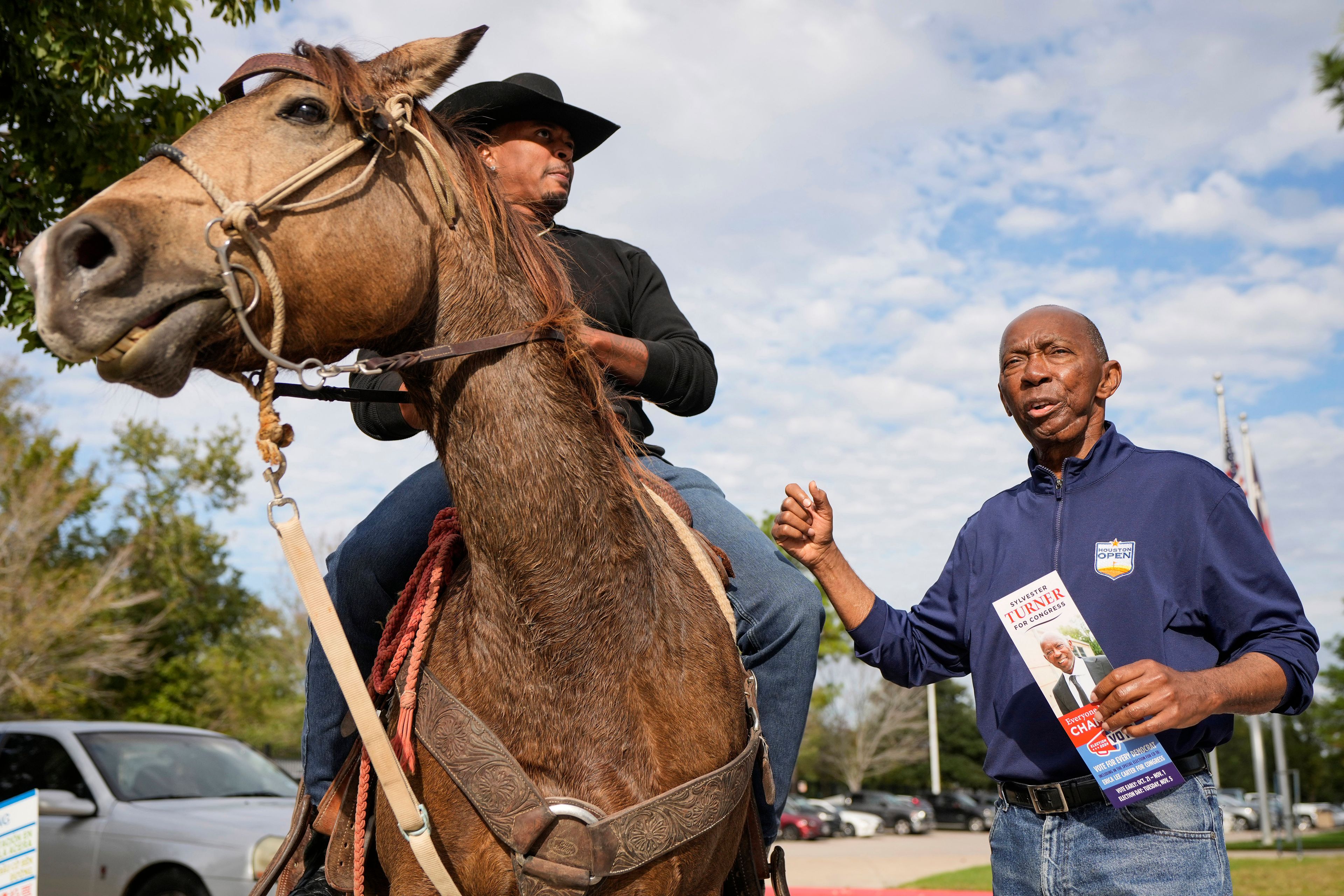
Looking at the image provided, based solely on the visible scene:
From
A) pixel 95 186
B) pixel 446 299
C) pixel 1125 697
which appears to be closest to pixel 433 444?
pixel 446 299

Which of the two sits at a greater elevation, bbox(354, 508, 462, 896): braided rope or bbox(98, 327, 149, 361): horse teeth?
bbox(98, 327, 149, 361): horse teeth

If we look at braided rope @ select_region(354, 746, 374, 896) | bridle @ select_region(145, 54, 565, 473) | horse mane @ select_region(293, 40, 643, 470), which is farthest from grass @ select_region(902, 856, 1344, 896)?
bridle @ select_region(145, 54, 565, 473)

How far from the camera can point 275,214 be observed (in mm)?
1959

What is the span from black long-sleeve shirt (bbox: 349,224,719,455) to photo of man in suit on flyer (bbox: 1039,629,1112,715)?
3.83ft

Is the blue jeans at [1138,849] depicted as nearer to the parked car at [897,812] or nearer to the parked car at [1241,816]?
the parked car at [897,812]

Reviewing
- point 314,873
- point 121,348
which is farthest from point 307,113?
point 314,873

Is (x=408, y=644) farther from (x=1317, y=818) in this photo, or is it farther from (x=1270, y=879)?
(x=1317, y=818)

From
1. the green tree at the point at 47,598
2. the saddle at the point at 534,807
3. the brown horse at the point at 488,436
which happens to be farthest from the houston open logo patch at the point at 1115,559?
the green tree at the point at 47,598

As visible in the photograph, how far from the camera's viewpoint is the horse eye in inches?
82.5

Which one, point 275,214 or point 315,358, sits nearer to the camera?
point 275,214

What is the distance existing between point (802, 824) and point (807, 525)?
34.0 meters

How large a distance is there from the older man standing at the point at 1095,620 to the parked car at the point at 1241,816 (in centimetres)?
4852

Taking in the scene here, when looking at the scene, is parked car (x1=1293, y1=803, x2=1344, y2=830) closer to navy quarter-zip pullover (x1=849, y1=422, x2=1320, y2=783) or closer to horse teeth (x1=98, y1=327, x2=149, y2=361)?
navy quarter-zip pullover (x1=849, y1=422, x2=1320, y2=783)

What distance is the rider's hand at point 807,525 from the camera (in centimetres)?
326
